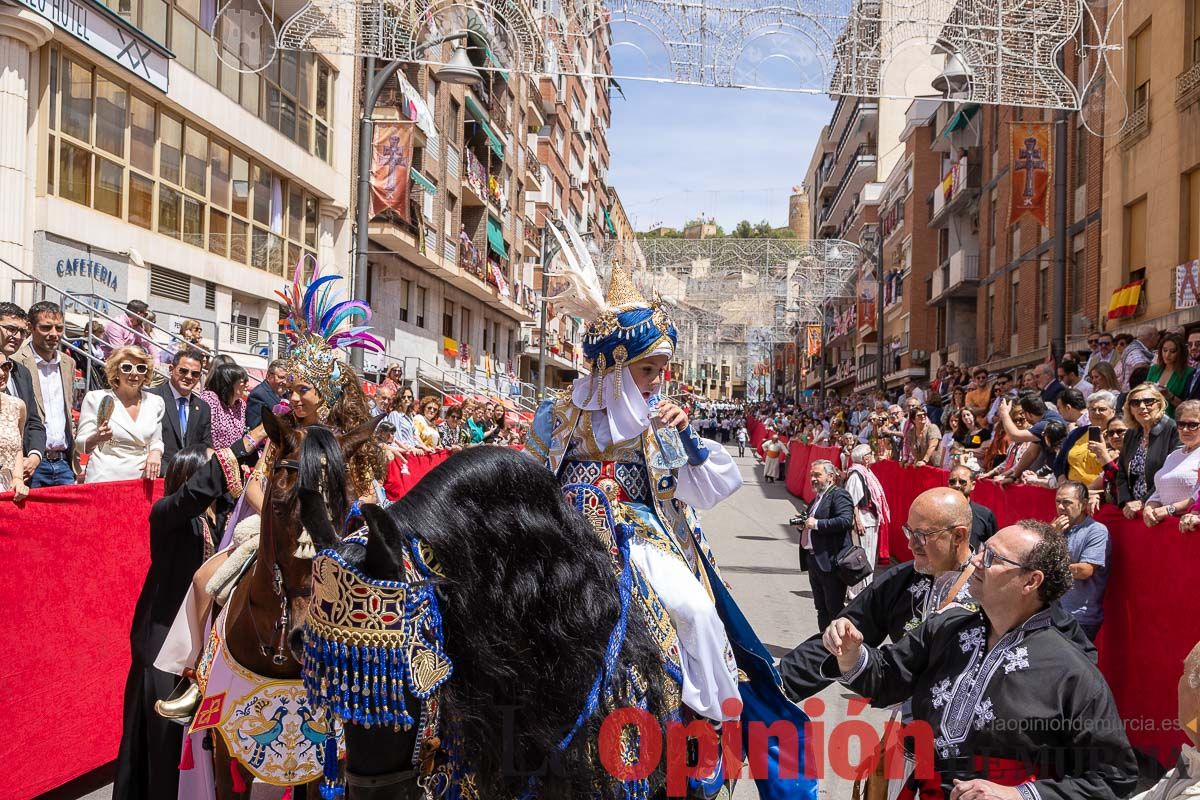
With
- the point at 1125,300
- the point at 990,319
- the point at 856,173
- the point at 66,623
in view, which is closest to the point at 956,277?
the point at 990,319

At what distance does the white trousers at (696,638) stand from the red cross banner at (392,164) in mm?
23806

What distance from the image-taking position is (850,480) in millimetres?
9836

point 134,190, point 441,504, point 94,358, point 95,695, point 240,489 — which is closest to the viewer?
point 441,504

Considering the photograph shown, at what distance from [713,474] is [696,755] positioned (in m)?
1.46

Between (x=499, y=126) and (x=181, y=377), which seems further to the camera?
(x=499, y=126)

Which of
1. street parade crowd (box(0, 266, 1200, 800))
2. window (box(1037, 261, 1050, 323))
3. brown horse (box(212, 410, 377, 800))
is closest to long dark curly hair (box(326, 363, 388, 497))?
street parade crowd (box(0, 266, 1200, 800))

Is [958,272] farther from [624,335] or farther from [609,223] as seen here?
[609,223]

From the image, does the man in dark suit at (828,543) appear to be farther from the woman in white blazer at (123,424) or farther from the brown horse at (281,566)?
the brown horse at (281,566)

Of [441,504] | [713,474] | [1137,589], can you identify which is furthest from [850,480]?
[441,504]

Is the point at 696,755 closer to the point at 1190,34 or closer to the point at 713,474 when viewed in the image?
the point at 713,474

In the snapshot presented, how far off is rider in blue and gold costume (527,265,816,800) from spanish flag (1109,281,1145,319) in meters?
17.3

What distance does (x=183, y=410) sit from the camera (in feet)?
23.4

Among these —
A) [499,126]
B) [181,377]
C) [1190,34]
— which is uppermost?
[499,126]

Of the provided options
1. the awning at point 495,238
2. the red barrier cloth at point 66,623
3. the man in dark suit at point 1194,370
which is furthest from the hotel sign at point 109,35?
the awning at point 495,238
